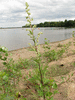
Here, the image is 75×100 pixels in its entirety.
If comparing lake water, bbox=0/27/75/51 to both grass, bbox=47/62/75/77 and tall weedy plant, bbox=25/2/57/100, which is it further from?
tall weedy plant, bbox=25/2/57/100

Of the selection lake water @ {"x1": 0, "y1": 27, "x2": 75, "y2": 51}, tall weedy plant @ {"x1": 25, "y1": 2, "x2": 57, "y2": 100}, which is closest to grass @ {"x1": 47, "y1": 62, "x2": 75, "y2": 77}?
tall weedy plant @ {"x1": 25, "y1": 2, "x2": 57, "y2": 100}

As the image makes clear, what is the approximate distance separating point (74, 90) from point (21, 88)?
131cm

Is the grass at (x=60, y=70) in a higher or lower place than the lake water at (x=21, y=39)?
lower

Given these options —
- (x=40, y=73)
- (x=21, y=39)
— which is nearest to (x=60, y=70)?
(x=40, y=73)

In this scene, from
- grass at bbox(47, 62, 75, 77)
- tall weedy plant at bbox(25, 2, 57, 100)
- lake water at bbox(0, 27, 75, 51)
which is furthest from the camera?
Result: lake water at bbox(0, 27, 75, 51)

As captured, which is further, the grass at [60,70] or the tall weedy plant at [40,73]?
the grass at [60,70]

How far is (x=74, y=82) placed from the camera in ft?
7.67

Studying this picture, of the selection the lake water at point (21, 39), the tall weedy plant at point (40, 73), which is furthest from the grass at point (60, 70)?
the lake water at point (21, 39)

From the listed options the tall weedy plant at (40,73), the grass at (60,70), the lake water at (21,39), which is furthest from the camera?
the lake water at (21,39)

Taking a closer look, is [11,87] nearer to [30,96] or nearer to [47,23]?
[30,96]

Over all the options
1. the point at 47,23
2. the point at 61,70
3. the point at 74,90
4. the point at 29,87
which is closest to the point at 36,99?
the point at 29,87

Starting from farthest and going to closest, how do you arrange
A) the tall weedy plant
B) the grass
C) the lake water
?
the lake water, the grass, the tall weedy plant

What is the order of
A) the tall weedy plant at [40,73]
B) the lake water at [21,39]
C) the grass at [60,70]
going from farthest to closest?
the lake water at [21,39]
the grass at [60,70]
the tall weedy plant at [40,73]

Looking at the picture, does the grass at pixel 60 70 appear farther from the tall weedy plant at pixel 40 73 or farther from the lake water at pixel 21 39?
the lake water at pixel 21 39
